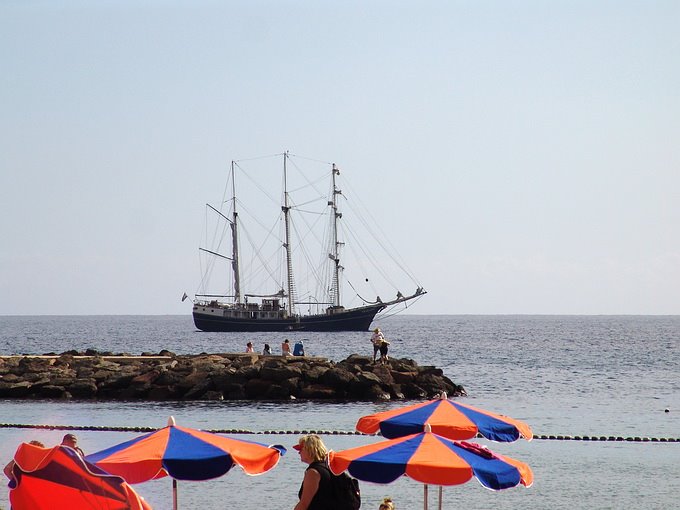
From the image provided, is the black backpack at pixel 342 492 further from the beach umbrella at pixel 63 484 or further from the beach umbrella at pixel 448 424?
the beach umbrella at pixel 448 424

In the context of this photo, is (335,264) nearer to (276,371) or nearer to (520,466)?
(276,371)

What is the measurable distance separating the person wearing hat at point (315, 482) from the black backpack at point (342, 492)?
0.10 ft

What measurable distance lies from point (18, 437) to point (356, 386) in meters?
15.4

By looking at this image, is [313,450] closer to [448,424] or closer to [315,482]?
[315,482]

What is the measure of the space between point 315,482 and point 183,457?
1.48m

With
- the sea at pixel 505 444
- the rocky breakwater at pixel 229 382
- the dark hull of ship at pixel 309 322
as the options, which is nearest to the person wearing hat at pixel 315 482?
the sea at pixel 505 444

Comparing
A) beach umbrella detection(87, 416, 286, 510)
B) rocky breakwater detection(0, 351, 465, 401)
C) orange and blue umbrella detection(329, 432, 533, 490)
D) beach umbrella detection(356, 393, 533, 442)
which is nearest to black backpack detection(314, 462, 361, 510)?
orange and blue umbrella detection(329, 432, 533, 490)

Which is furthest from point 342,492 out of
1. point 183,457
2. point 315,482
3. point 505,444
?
point 505,444

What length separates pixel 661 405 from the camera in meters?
42.2

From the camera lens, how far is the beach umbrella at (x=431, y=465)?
10.4 meters

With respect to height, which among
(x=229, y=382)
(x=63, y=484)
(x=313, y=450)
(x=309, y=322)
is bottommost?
(x=229, y=382)

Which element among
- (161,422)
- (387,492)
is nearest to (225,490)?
(387,492)

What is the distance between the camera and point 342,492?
400 inches

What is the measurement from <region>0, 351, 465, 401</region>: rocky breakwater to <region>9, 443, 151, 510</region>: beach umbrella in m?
28.8
